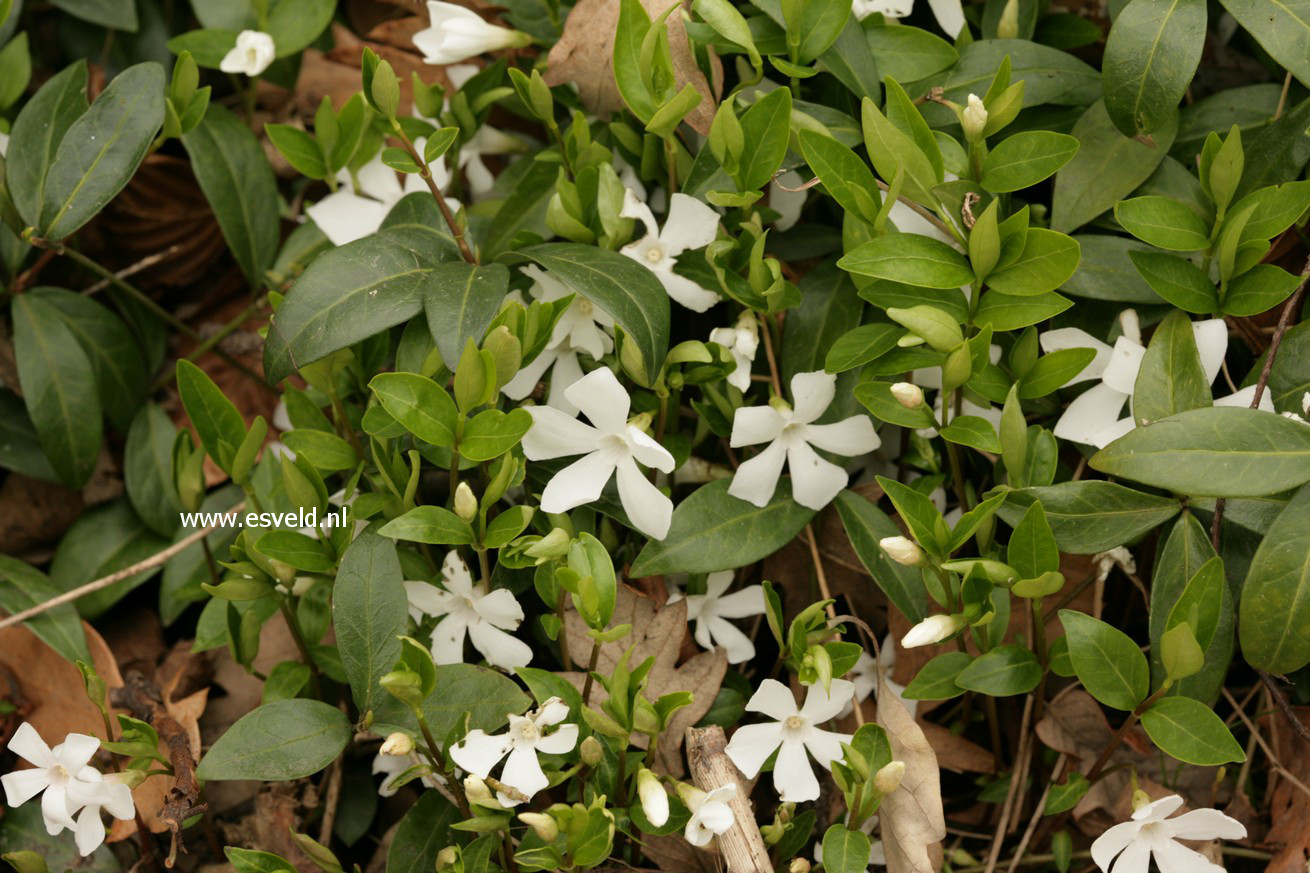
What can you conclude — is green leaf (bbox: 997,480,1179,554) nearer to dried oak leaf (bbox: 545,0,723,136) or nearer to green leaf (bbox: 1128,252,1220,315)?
green leaf (bbox: 1128,252,1220,315)

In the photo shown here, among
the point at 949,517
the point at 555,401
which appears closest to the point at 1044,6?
the point at 949,517

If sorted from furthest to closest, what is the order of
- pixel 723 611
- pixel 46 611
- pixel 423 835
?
pixel 46 611
pixel 723 611
pixel 423 835

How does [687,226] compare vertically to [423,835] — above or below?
above

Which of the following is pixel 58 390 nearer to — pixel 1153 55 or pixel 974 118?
pixel 974 118

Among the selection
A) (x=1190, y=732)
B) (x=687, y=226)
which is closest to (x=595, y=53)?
(x=687, y=226)

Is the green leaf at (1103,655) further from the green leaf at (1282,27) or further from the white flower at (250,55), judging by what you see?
the white flower at (250,55)

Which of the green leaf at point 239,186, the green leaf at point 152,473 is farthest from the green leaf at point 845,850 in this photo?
the green leaf at point 239,186
